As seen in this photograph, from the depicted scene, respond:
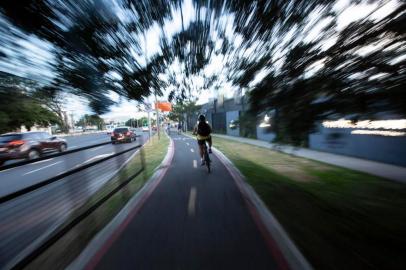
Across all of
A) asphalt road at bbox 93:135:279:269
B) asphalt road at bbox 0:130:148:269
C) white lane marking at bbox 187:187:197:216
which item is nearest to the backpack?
white lane marking at bbox 187:187:197:216

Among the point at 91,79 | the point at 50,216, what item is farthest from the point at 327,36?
the point at 50,216

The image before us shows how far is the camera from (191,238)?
453cm

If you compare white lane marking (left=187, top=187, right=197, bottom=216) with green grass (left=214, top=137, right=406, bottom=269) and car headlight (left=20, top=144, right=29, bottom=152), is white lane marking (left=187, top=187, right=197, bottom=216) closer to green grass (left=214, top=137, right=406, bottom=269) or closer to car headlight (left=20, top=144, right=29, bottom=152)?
green grass (left=214, top=137, right=406, bottom=269)

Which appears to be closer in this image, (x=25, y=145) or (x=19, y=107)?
(x=19, y=107)

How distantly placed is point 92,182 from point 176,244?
8.14 ft

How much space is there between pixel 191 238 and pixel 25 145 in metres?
14.4

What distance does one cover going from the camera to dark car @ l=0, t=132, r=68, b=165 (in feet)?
47.5

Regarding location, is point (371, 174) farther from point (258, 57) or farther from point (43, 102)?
point (43, 102)

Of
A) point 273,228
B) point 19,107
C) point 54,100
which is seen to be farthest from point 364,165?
point 19,107

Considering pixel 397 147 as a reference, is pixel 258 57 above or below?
above

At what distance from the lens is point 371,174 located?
→ 870 cm

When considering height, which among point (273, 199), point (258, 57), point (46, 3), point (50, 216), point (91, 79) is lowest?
point (273, 199)

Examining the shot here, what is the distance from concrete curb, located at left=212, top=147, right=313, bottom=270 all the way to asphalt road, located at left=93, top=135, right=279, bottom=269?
0.16m

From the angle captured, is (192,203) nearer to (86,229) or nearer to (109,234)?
(109,234)
